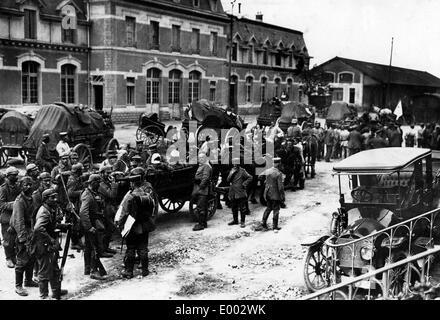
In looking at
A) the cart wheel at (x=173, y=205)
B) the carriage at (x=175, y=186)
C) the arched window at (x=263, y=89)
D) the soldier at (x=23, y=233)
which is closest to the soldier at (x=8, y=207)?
Answer: the soldier at (x=23, y=233)

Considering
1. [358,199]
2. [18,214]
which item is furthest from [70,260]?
[358,199]

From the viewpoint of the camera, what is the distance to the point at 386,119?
28.1 m

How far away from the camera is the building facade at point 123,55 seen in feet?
91.8

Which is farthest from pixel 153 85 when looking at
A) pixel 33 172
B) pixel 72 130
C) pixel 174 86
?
pixel 33 172

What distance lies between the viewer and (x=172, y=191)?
1255 cm

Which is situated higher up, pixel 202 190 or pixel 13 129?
pixel 13 129

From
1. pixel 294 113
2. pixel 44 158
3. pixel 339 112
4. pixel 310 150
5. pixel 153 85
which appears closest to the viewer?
pixel 44 158

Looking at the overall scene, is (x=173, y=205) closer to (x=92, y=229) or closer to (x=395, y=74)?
(x=92, y=229)

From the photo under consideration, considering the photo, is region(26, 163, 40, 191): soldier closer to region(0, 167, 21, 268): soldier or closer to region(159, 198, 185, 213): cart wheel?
region(0, 167, 21, 268): soldier

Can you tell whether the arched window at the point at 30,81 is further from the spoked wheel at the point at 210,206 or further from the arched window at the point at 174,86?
the spoked wheel at the point at 210,206

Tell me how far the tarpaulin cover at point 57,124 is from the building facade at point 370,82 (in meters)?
30.2

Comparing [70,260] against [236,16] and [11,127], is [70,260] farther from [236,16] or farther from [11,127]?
[236,16]

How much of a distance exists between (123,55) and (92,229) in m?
24.8

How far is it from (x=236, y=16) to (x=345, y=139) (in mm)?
24186
